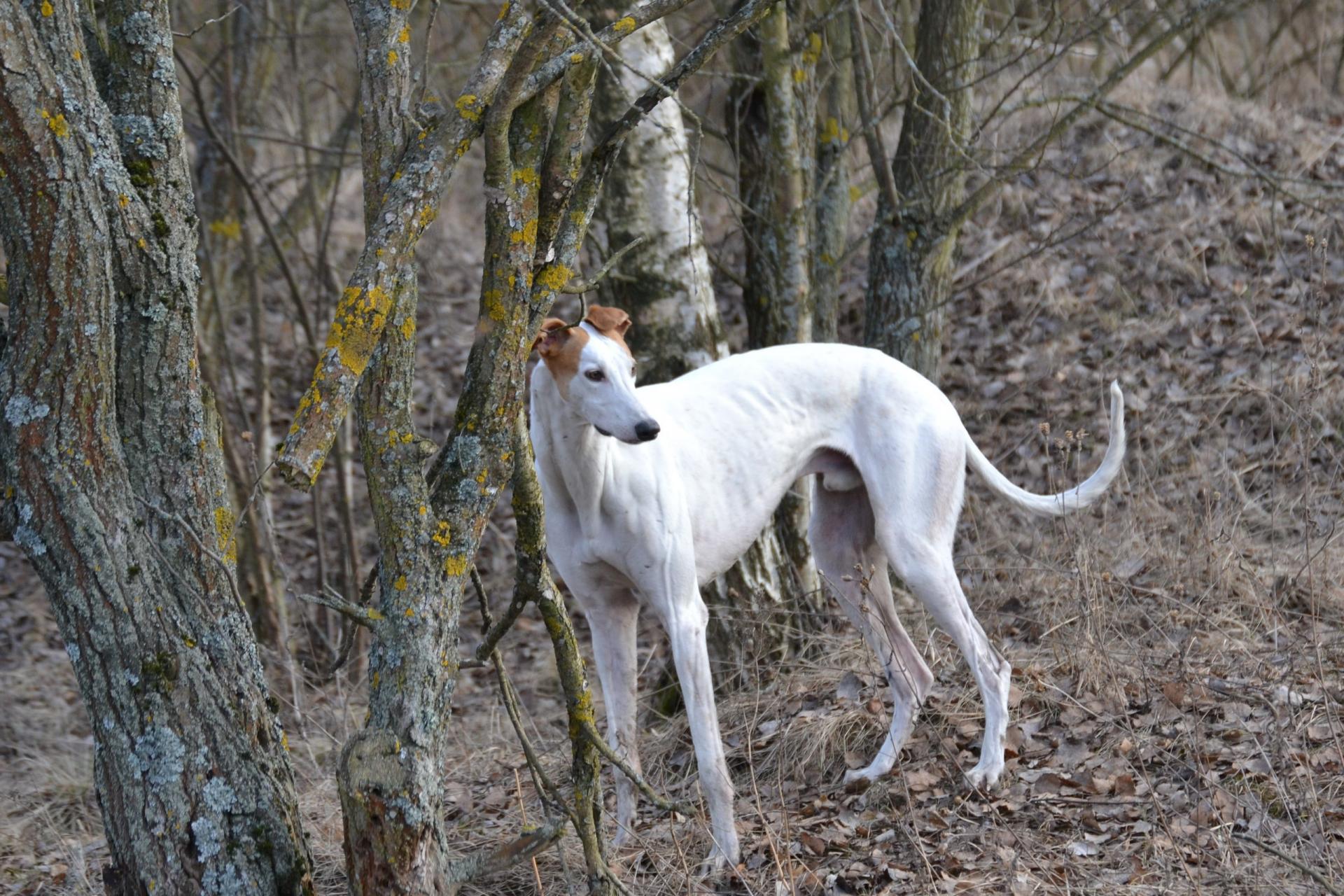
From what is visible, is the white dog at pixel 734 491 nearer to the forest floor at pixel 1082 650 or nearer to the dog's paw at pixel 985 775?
the dog's paw at pixel 985 775

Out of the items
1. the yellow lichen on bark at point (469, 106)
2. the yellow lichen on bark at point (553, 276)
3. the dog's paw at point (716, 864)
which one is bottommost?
the dog's paw at point (716, 864)

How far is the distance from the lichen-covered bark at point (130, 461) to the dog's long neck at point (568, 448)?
1.34 m

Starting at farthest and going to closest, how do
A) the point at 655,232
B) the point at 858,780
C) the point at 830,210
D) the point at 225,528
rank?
1. the point at 830,210
2. the point at 655,232
3. the point at 858,780
4. the point at 225,528

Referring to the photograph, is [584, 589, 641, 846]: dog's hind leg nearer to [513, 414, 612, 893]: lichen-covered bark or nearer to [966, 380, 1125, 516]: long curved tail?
[513, 414, 612, 893]: lichen-covered bark

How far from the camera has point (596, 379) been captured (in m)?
4.04

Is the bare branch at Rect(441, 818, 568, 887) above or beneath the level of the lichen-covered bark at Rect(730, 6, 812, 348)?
beneath

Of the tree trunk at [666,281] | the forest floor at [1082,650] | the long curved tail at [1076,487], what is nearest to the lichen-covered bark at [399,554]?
the forest floor at [1082,650]

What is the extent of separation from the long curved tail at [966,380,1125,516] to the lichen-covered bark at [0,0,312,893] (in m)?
2.74

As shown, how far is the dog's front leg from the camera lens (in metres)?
3.97

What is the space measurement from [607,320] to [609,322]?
0.04ft

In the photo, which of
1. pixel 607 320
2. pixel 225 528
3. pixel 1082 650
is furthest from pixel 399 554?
pixel 1082 650

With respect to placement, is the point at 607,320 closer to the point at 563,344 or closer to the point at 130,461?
the point at 563,344

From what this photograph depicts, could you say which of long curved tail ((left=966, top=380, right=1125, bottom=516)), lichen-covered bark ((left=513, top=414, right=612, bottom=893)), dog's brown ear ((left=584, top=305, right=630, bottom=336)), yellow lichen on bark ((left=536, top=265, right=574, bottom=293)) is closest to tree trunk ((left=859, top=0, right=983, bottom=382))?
long curved tail ((left=966, top=380, right=1125, bottom=516))

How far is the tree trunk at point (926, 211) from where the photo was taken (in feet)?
19.1
